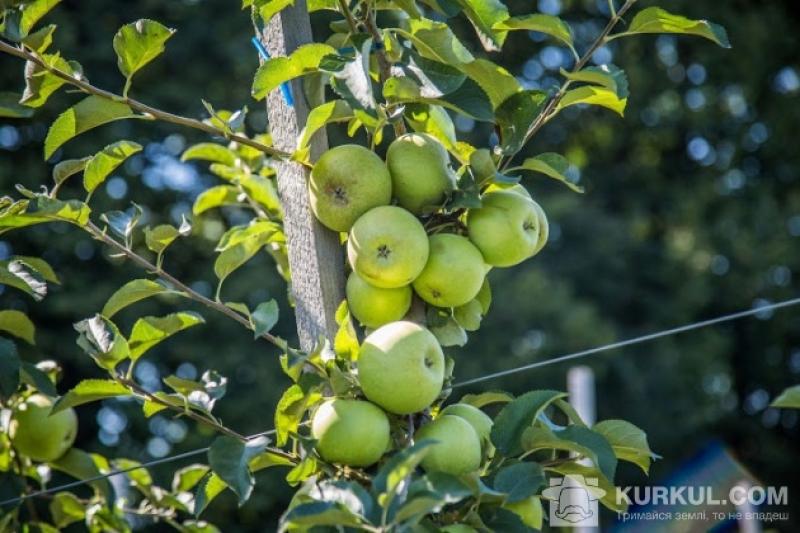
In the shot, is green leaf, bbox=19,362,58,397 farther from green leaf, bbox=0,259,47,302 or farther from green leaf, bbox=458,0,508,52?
green leaf, bbox=458,0,508,52

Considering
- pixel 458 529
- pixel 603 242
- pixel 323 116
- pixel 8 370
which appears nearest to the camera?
pixel 458 529

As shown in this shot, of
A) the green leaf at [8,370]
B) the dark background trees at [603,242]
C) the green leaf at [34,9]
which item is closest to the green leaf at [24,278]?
the green leaf at [8,370]

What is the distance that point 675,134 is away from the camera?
26.8 feet

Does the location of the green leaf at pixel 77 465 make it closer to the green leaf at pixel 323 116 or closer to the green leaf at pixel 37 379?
the green leaf at pixel 37 379

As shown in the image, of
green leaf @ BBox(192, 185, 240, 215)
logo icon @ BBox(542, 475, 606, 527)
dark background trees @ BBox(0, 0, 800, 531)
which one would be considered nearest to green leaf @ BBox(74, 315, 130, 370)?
green leaf @ BBox(192, 185, 240, 215)

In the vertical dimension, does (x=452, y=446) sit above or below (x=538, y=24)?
below

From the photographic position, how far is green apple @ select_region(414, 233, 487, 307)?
99 cm

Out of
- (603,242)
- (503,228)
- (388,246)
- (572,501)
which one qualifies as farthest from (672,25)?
(603,242)

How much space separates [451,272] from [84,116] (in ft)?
1.40

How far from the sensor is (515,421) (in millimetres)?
970

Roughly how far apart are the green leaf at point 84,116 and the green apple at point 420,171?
293 millimetres

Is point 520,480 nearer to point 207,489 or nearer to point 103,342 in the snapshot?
point 207,489

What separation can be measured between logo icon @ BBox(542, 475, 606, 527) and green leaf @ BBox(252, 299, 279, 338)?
0.34 metres

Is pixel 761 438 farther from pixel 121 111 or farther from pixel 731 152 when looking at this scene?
pixel 121 111
